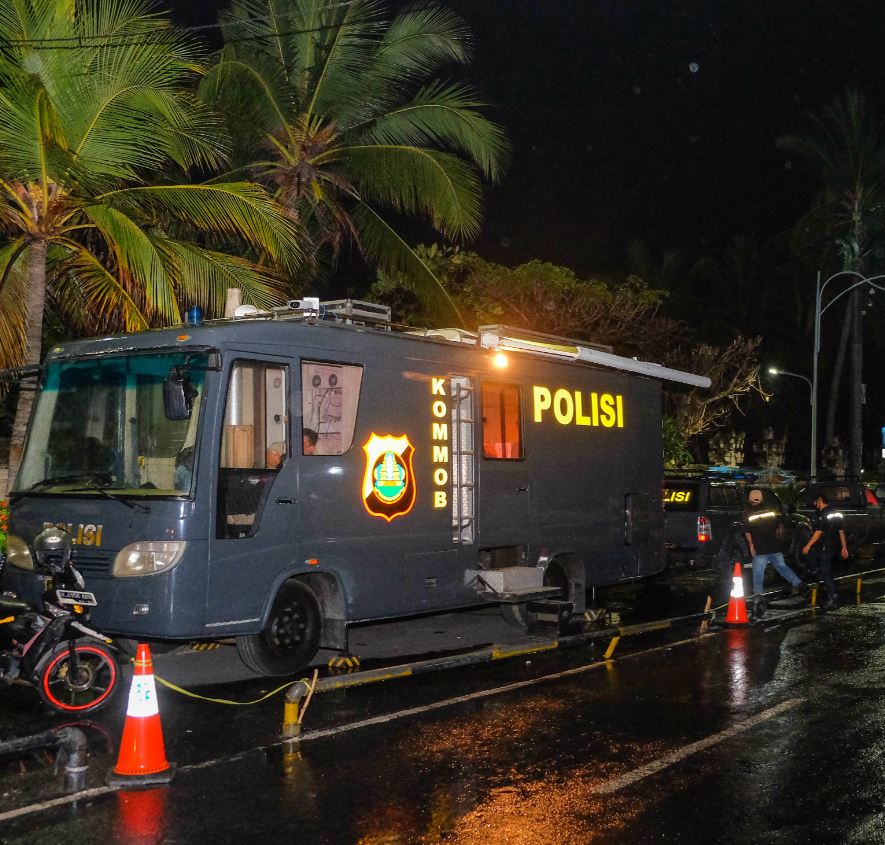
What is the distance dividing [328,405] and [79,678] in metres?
3.03

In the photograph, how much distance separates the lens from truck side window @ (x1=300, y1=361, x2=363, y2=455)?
31.6 feet

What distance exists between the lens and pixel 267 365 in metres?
9.26

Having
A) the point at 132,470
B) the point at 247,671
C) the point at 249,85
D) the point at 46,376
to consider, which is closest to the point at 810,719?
the point at 247,671

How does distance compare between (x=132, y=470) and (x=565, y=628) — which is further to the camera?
(x=565, y=628)

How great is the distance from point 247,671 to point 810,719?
481cm

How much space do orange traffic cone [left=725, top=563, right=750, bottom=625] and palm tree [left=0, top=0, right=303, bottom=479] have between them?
678cm

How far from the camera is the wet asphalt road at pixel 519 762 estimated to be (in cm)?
596

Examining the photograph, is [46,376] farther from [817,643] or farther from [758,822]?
[817,643]

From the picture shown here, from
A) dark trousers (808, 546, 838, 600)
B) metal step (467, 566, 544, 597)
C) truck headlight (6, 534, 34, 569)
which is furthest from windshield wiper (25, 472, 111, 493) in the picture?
dark trousers (808, 546, 838, 600)

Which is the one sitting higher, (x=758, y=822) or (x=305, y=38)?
(x=305, y=38)

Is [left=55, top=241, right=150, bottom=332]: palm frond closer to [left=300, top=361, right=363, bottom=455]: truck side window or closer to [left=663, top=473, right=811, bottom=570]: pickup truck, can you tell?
[left=300, top=361, right=363, bottom=455]: truck side window

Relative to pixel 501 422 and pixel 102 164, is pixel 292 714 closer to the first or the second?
pixel 501 422

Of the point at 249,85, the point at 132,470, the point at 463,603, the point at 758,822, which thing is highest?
the point at 249,85

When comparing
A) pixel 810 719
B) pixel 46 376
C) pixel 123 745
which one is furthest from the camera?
pixel 46 376
